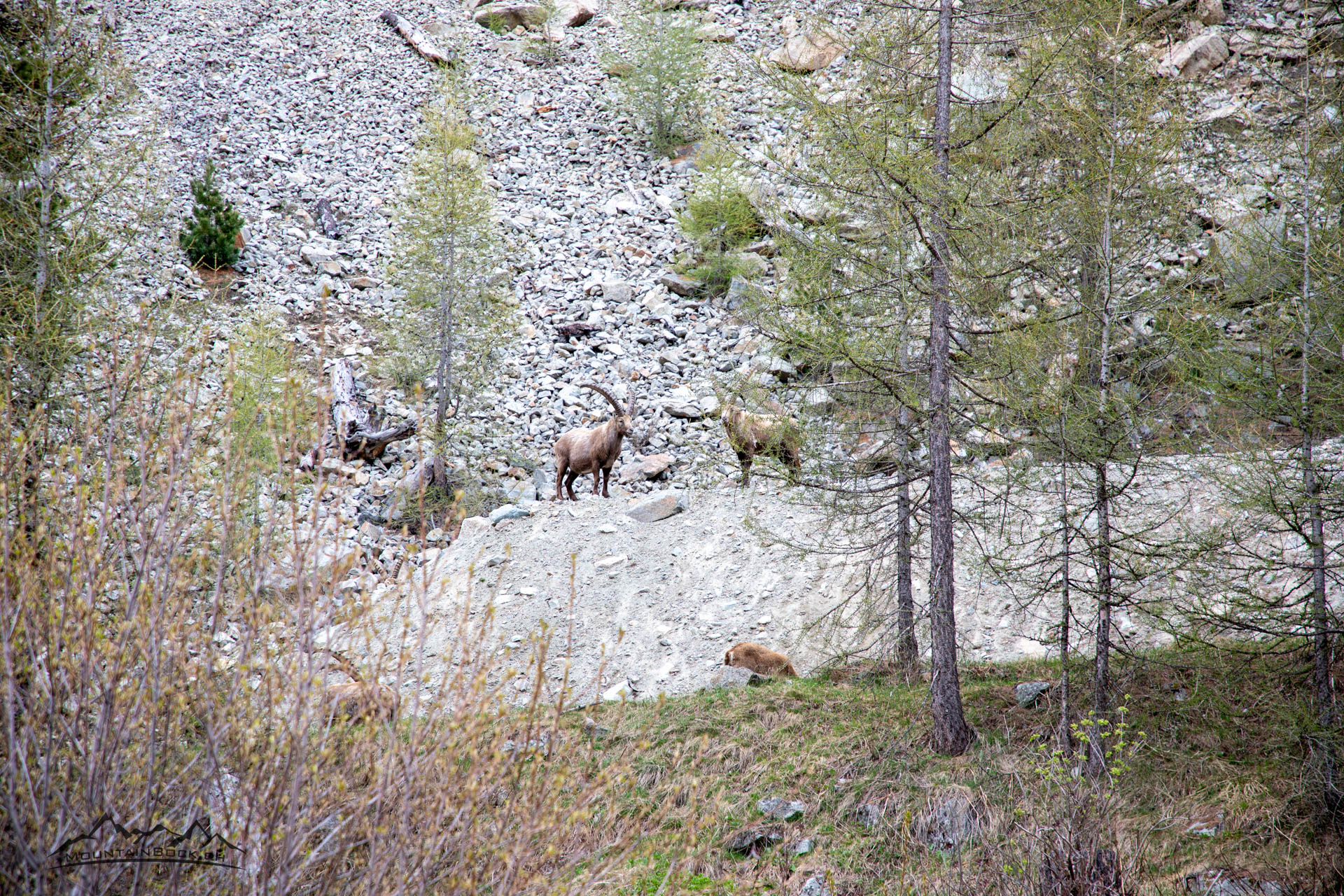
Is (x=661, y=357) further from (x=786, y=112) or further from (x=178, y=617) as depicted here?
(x=178, y=617)

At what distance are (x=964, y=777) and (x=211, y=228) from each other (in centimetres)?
2209

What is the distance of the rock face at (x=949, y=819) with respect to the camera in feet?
18.3

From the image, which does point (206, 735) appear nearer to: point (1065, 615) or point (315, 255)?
point (1065, 615)

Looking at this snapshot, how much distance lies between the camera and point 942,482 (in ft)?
21.4

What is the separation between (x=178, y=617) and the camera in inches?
105

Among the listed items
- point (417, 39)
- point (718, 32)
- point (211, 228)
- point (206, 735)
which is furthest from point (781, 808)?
point (417, 39)

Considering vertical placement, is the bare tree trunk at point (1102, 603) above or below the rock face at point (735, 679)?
above

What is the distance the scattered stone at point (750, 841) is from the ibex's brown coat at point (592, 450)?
8.67 m

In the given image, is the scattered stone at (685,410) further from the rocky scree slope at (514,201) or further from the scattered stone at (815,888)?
the scattered stone at (815,888)

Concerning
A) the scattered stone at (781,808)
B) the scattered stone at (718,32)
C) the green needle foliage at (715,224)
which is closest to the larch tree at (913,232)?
the scattered stone at (781,808)

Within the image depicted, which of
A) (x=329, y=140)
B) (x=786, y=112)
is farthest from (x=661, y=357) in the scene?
(x=329, y=140)

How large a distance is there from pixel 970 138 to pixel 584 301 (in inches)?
686

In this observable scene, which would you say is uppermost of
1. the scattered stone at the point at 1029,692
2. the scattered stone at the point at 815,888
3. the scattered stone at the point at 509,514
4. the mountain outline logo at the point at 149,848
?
the scattered stone at the point at 509,514

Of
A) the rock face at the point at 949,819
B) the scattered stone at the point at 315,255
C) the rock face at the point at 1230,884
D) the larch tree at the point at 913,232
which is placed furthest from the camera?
the scattered stone at the point at 315,255
